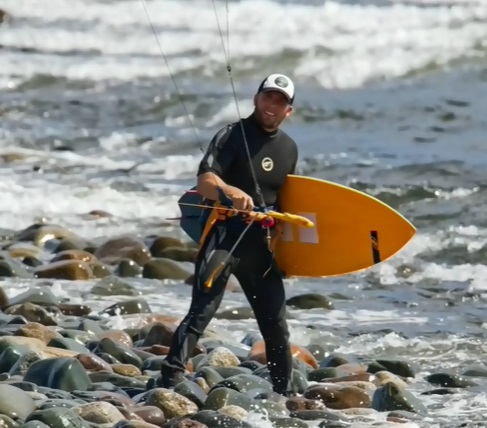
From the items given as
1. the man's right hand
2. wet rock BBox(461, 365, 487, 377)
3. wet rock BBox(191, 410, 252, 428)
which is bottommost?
wet rock BBox(191, 410, 252, 428)

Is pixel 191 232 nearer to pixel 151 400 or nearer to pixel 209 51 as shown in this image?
pixel 151 400

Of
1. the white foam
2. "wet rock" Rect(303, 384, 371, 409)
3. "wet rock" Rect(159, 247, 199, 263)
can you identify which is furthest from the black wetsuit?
the white foam

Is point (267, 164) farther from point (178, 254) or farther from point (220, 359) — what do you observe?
point (178, 254)

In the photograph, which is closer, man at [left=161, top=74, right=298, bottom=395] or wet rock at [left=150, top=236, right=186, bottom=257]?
man at [left=161, top=74, right=298, bottom=395]

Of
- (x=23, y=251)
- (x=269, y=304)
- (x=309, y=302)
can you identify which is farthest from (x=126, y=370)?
(x=23, y=251)

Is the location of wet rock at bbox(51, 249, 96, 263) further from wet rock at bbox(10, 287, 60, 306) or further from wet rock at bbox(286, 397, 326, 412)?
wet rock at bbox(286, 397, 326, 412)

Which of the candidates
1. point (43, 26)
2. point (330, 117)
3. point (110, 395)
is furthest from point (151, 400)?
point (43, 26)

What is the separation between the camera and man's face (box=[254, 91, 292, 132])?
7.29 meters

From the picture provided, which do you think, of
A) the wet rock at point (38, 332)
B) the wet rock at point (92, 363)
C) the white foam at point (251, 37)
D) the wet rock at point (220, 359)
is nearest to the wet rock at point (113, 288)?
the wet rock at point (38, 332)

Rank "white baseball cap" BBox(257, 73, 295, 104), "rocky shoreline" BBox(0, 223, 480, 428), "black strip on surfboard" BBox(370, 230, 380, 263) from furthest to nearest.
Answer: "black strip on surfboard" BBox(370, 230, 380, 263) → "white baseball cap" BBox(257, 73, 295, 104) → "rocky shoreline" BBox(0, 223, 480, 428)

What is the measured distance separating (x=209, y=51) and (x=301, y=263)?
1753 centimetres

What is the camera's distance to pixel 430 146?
1742 centimetres

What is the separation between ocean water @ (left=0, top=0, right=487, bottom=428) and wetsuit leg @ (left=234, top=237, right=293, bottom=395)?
879 millimetres

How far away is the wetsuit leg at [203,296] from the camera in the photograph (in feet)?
24.2
